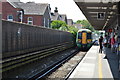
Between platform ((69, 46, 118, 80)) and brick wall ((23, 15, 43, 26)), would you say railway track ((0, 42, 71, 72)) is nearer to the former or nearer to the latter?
platform ((69, 46, 118, 80))

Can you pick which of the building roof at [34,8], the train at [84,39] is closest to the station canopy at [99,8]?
the train at [84,39]

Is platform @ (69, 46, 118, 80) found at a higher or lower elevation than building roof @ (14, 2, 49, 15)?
lower

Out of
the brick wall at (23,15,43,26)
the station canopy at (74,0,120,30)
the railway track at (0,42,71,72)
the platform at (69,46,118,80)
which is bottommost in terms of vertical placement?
the platform at (69,46,118,80)

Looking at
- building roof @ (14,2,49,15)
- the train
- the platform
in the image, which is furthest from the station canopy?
building roof @ (14,2,49,15)

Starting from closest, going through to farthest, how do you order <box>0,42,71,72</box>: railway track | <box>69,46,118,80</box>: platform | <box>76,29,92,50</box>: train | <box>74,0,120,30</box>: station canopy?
<box>0,42,71,72</box>: railway track < <box>69,46,118,80</box>: platform < <box>74,0,120,30</box>: station canopy < <box>76,29,92,50</box>: train

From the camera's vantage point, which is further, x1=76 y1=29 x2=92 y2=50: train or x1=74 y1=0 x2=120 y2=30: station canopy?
x1=76 y1=29 x2=92 y2=50: train

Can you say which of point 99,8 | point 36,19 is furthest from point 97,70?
point 36,19

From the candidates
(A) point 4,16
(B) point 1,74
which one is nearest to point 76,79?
(B) point 1,74

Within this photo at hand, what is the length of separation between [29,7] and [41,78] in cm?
3584

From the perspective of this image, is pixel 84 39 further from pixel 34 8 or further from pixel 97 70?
pixel 97 70

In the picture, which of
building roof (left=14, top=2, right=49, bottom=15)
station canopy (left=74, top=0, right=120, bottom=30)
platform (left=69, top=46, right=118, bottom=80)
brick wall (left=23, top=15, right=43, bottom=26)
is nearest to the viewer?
platform (left=69, top=46, right=118, bottom=80)

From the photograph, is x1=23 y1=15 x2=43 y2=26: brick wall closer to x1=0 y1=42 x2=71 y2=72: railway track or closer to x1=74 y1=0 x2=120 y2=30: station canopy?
x1=74 y1=0 x2=120 y2=30: station canopy

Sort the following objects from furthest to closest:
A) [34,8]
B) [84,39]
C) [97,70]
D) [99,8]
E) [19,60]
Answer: [34,8]
[84,39]
[99,8]
[97,70]
[19,60]

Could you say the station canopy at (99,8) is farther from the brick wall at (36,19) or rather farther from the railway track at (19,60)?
the brick wall at (36,19)
